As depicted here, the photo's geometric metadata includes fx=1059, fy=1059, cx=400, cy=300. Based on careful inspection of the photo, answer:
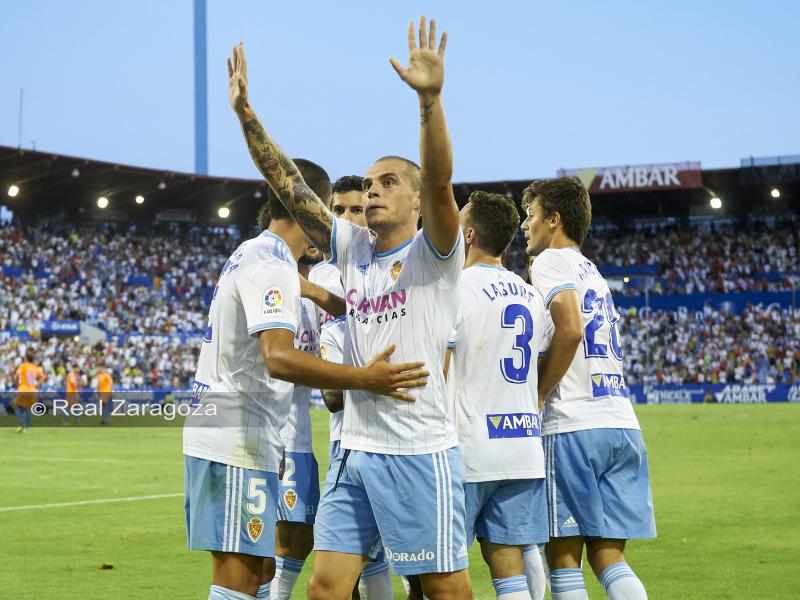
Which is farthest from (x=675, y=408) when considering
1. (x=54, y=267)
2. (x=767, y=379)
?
(x=54, y=267)

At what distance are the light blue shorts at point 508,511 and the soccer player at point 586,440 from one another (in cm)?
23

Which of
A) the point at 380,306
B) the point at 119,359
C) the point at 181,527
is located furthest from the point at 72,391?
the point at 380,306

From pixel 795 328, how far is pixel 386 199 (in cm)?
4804

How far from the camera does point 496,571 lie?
5238mm

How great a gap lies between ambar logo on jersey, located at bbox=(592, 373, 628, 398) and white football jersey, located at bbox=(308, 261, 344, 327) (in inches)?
69.4

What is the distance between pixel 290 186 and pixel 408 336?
3.56 feet

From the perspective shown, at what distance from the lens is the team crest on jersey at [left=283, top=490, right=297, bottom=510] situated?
6234 millimetres

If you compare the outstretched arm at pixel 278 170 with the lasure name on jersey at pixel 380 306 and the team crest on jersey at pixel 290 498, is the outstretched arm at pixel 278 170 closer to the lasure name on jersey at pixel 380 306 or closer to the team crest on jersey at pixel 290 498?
the lasure name on jersey at pixel 380 306

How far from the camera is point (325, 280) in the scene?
692cm

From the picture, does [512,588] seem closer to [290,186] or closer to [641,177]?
[290,186]

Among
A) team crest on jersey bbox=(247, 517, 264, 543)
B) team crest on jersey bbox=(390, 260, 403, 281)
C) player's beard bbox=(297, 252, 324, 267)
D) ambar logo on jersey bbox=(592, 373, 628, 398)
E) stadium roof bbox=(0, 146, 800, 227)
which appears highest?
stadium roof bbox=(0, 146, 800, 227)

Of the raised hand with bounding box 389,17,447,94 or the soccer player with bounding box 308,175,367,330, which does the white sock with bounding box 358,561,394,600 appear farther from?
the raised hand with bounding box 389,17,447,94

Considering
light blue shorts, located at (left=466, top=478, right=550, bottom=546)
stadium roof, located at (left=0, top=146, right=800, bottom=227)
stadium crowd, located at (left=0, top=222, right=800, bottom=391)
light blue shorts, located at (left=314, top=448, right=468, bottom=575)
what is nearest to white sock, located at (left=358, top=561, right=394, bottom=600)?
light blue shorts, located at (left=466, top=478, right=550, bottom=546)

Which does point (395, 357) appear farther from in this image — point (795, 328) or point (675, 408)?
point (795, 328)
